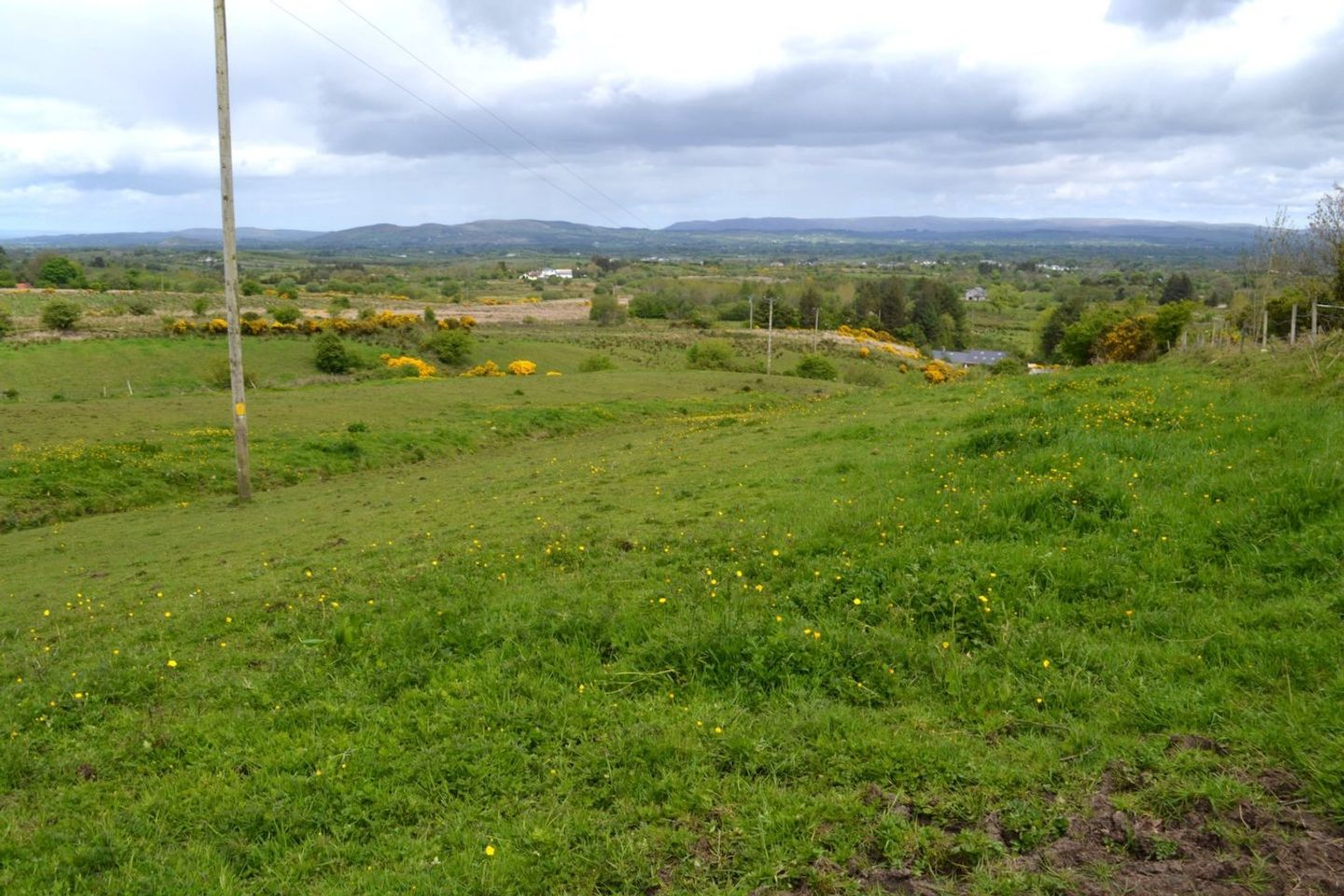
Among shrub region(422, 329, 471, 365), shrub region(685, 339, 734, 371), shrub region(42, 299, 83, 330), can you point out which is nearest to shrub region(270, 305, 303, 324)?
shrub region(422, 329, 471, 365)

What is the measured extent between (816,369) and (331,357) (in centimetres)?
3841

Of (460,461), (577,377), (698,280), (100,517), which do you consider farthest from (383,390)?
→ (698,280)

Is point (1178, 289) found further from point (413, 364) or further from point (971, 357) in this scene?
point (413, 364)

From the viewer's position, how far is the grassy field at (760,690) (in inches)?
190

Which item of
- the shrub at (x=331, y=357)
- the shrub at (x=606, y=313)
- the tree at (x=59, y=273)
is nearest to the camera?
the shrub at (x=331, y=357)

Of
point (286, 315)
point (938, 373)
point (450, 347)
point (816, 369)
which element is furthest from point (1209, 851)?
point (286, 315)

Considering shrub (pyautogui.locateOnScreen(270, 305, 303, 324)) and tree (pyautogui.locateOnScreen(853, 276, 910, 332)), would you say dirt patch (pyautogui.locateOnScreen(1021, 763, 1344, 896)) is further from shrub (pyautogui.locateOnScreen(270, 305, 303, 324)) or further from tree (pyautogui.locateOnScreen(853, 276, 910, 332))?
tree (pyautogui.locateOnScreen(853, 276, 910, 332))

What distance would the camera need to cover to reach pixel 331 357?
201 feet

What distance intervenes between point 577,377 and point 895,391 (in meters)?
24.9

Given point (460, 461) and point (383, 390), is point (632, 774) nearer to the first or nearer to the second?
point (460, 461)

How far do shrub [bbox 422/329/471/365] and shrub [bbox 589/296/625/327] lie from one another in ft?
153

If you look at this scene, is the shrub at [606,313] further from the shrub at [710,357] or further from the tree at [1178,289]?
the tree at [1178,289]

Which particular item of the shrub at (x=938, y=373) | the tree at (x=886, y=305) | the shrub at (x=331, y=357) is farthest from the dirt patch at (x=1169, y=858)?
the tree at (x=886, y=305)

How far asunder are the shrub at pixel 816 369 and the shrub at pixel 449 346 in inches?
1137
